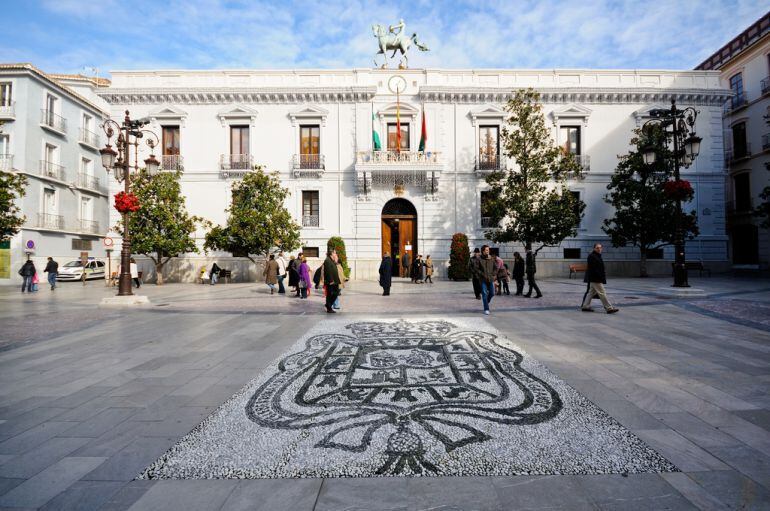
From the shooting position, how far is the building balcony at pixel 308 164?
23.2 metres

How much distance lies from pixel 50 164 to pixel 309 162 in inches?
755

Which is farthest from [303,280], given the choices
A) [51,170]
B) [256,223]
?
[51,170]

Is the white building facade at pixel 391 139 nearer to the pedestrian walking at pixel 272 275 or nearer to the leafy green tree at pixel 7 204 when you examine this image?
the pedestrian walking at pixel 272 275

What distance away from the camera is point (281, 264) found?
17.6 metres

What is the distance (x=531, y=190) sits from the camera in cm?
2097

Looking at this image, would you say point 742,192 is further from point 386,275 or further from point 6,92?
point 6,92

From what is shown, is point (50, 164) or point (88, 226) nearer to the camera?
point (50, 164)

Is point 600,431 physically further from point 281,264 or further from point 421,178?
point 421,178

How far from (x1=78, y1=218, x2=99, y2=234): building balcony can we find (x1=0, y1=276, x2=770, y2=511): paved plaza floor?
26970mm

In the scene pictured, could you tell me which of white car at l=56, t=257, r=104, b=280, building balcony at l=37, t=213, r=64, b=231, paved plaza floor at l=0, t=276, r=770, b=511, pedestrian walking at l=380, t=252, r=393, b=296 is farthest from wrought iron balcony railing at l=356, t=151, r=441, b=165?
building balcony at l=37, t=213, r=64, b=231

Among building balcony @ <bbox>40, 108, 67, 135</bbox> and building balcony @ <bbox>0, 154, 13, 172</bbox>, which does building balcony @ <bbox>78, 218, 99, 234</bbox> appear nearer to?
building balcony @ <bbox>0, 154, 13, 172</bbox>

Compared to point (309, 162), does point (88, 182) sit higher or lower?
higher

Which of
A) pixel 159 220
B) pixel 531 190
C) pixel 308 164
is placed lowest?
pixel 159 220

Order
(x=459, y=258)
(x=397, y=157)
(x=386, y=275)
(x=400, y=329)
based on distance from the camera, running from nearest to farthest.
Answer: (x=400, y=329), (x=386, y=275), (x=459, y=258), (x=397, y=157)
